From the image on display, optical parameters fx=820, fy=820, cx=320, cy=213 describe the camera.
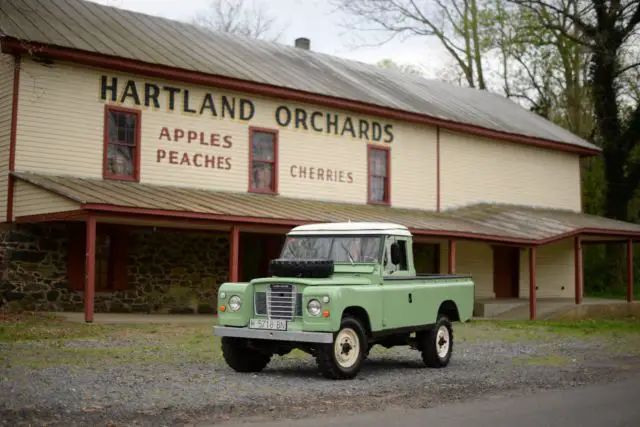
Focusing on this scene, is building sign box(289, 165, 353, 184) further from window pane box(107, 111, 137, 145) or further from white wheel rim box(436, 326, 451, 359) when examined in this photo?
white wheel rim box(436, 326, 451, 359)

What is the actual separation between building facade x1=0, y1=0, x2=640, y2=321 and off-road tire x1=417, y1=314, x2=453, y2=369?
7469 mm

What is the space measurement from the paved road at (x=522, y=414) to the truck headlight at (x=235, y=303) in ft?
8.63

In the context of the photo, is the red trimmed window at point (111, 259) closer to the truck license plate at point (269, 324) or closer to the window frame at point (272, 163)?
the window frame at point (272, 163)

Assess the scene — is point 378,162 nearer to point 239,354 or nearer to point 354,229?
point 354,229

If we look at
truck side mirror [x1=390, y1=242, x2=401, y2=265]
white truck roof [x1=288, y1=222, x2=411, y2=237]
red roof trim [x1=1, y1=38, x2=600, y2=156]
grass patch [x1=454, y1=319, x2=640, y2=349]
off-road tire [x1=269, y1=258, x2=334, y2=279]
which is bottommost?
grass patch [x1=454, y1=319, x2=640, y2=349]

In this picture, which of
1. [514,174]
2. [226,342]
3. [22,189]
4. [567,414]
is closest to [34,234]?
[22,189]

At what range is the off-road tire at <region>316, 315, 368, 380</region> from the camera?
10.1 metres

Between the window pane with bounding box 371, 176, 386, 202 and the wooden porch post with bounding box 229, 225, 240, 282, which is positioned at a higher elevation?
the window pane with bounding box 371, 176, 386, 202

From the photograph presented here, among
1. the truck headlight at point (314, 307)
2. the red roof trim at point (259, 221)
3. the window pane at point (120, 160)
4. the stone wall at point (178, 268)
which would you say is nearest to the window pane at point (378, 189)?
the red roof trim at point (259, 221)

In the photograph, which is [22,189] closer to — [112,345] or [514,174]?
[112,345]

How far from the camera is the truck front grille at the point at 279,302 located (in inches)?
412

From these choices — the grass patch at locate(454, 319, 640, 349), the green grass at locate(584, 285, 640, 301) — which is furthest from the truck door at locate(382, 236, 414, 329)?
the green grass at locate(584, 285, 640, 301)

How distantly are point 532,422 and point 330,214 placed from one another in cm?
1436

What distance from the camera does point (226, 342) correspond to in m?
11.0
